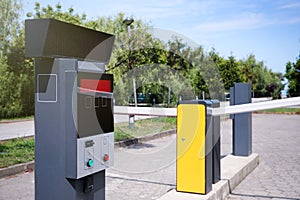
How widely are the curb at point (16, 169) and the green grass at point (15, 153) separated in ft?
0.58

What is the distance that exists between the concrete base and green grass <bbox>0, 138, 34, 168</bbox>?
10.8 ft

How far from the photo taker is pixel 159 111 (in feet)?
14.2

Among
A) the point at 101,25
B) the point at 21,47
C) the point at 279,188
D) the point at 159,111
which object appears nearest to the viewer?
the point at 159,111

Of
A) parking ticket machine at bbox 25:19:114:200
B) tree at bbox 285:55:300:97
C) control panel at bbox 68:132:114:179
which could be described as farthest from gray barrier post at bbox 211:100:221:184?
tree at bbox 285:55:300:97

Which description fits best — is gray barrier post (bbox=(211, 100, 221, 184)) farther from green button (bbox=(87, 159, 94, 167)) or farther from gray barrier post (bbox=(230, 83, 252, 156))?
green button (bbox=(87, 159, 94, 167))

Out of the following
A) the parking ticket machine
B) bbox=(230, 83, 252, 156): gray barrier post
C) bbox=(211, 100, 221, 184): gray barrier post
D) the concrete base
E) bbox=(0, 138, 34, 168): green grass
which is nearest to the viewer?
the parking ticket machine

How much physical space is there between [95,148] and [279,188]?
3488 mm

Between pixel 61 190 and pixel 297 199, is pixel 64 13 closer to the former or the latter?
pixel 297 199

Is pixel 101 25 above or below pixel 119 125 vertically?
above

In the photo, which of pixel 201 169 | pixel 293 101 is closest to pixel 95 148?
pixel 201 169

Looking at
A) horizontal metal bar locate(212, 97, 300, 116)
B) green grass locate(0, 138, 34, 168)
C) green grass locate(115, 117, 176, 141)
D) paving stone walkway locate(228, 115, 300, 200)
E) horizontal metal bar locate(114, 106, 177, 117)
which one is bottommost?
paving stone walkway locate(228, 115, 300, 200)

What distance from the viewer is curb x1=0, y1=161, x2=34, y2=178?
18.8ft

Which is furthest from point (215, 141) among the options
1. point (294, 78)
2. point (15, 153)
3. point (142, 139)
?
point (294, 78)

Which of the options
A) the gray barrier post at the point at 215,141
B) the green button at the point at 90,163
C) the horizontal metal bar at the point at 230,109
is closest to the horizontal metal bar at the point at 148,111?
the horizontal metal bar at the point at 230,109
